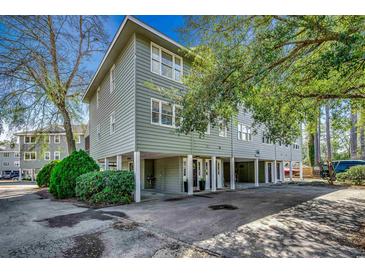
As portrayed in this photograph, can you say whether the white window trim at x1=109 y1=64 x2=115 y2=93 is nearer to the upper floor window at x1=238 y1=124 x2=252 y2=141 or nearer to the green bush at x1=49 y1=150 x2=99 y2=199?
the green bush at x1=49 y1=150 x2=99 y2=199

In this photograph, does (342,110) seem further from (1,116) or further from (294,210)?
(1,116)

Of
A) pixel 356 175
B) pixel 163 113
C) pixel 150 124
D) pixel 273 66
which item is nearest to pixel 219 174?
pixel 163 113

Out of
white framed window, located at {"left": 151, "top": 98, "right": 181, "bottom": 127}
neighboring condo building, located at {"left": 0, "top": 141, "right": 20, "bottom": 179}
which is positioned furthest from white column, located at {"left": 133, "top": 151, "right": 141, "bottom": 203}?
neighboring condo building, located at {"left": 0, "top": 141, "right": 20, "bottom": 179}

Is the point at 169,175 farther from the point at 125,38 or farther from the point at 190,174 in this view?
the point at 125,38

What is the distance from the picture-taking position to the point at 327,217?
20.1 ft

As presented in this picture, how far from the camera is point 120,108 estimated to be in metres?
11.0

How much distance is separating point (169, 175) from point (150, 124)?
4.45m

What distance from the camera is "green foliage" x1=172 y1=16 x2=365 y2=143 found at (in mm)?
4473

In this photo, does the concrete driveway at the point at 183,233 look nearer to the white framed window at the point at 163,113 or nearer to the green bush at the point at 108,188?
the green bush at the point at 108,188

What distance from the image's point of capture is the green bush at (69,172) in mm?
10219

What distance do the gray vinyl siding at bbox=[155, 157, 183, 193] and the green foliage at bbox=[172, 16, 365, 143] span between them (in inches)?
229

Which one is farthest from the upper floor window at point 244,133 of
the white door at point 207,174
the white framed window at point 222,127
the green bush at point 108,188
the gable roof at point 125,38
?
the green bush at point 108,188

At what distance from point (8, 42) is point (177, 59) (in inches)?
304
